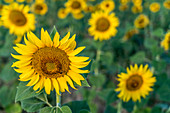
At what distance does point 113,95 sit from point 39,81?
120cm

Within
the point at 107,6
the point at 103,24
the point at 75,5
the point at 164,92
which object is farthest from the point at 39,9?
the point at 164,92

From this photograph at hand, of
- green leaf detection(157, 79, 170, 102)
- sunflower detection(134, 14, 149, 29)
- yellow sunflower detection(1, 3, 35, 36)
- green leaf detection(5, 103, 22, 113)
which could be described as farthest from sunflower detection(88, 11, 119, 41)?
green leaf detection(5, 103, 22, 113)

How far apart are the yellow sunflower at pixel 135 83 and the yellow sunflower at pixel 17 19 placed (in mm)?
1573

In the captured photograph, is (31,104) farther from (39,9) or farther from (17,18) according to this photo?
(39,9)

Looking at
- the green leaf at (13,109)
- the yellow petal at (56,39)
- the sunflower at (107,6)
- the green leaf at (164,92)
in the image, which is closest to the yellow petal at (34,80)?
the yellow petal at (56,39)

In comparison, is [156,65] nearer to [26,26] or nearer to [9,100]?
[26,26]

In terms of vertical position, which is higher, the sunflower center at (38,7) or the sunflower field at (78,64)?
the sunflower center at (38,7)

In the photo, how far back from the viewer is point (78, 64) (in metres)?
1.22

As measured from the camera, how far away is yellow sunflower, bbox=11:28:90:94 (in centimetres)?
118

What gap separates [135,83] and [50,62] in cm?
118

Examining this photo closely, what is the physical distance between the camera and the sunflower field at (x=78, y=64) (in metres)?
1.21

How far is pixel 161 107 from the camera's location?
2.48m

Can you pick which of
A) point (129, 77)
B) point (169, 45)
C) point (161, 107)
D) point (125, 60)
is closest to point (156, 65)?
point (169, 45)

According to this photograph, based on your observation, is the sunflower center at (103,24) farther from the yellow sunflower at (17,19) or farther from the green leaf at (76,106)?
the green leaf at (76,106)
